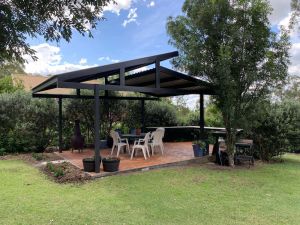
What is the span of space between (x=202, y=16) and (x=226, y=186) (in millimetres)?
4803

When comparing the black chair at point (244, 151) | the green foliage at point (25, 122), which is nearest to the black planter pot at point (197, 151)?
the black chair at point (244, 151)

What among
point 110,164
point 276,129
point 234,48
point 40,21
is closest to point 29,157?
point 110,164

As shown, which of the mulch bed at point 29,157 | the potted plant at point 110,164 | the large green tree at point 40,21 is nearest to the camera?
the large green tree at point 40,21

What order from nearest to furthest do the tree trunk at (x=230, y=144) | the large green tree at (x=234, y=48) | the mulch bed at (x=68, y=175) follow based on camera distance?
the mulch bed at (x=68, y=175)
the large green tree at (x=234, y=48)
the tree trunk at (x=230, y=144)

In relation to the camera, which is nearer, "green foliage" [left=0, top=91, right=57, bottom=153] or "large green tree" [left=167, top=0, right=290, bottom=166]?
"large green tree" [left=167, top=0, right=290, bottom=166]

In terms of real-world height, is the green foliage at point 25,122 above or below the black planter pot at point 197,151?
above

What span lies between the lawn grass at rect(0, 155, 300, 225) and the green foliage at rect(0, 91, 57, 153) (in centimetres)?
332

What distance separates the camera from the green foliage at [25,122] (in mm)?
11227

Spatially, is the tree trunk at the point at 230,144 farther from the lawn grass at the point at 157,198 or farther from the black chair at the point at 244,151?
the lawn grass at the point at 157,198

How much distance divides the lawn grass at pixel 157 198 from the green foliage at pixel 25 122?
3.32 metres

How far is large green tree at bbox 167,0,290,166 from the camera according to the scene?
838 centimetres

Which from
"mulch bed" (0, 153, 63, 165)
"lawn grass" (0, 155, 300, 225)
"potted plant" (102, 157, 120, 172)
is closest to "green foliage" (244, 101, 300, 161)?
"lawn grass" (0, 155, 300, 225)

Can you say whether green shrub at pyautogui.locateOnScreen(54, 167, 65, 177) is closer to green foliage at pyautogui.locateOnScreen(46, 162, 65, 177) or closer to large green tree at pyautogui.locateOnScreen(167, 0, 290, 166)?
green foliage at pyautogui.locateOnScreen(46, 162, 65, 177)

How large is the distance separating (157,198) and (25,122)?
787cm
